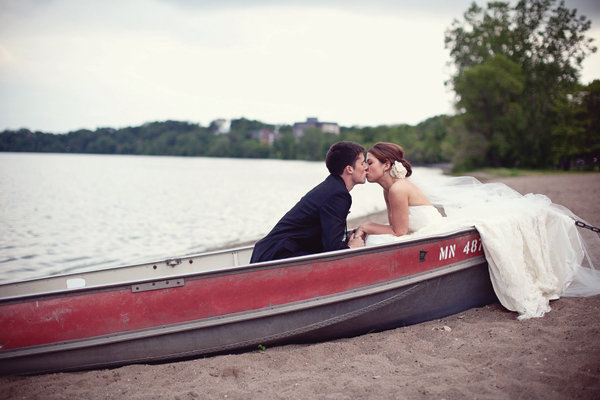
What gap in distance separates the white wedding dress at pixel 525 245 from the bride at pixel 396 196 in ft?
0.05

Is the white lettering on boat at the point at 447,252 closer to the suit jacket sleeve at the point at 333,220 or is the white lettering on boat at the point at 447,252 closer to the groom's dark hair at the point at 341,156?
the suit jacket sleeve at the point at 333,220

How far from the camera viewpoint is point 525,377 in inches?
130

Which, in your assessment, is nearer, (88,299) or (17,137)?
(88,299)

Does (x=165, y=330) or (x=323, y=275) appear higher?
(x=323, y=275)

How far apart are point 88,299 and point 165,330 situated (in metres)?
0.71

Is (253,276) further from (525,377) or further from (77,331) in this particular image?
(525,377)

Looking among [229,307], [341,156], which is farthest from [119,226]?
[341,156]

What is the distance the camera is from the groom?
4293mm

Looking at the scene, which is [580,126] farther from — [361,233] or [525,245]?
[361,233]

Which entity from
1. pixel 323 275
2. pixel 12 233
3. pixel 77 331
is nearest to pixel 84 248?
pixel 12 233

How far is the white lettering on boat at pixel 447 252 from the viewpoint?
14.9 feet

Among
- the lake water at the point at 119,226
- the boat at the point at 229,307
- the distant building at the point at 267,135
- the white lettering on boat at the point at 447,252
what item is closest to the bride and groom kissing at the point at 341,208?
the boat at the point at 229,307

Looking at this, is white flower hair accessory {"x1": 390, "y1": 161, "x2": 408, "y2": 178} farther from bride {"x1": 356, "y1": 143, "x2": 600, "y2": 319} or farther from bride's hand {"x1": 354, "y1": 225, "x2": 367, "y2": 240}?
bride's hand {"x1": 354, "y1": 225, "x2": 367, "y2": 240}

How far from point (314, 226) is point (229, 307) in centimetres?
114
